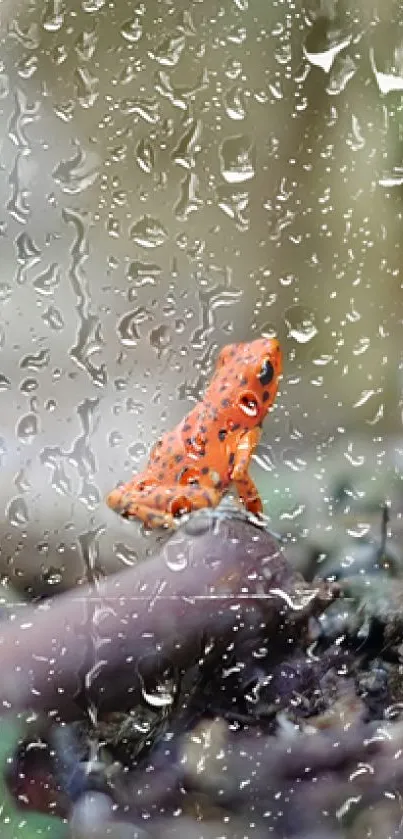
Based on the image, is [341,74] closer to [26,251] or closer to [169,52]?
[169,52]

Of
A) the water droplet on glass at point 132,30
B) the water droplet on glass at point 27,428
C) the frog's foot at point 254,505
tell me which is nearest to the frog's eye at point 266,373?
the frog's foot at point 254,505

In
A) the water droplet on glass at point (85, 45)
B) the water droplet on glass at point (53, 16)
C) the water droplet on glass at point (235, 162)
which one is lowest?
the water droplet on glass at point (235, 162)

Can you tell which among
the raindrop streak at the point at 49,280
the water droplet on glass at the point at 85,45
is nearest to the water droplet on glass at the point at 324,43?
the water droplet on glass at the point at 85,45

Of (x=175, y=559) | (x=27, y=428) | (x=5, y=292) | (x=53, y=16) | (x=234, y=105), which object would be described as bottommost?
(x=175, y=559)

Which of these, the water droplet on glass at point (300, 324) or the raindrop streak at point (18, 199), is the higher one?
the raindrop streak at point (18, 199)

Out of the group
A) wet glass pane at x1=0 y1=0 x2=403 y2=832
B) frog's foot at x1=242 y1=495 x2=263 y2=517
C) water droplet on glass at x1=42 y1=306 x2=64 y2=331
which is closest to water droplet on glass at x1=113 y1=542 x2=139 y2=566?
wet glass pane at x1=0 y1=0 x2=403 y2=832

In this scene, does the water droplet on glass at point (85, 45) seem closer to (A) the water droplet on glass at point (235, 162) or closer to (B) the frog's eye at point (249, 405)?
(A) the water droplet on glass at point (235, 162)

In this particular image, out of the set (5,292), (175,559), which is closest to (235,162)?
(5,292)

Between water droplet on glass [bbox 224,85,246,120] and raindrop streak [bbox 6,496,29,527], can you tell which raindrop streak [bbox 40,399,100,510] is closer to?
raindrop streak [bbox 6,496,29,527]
